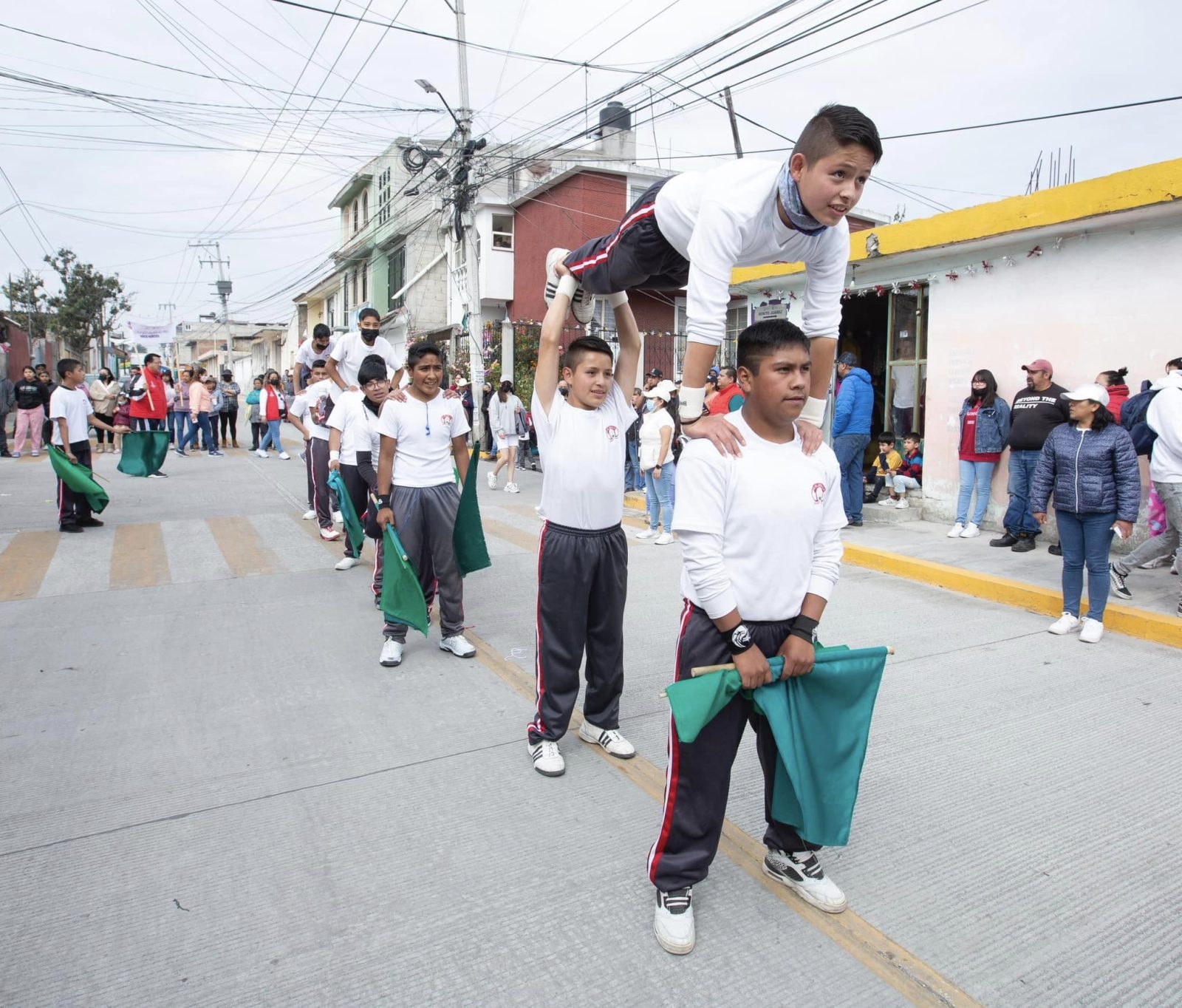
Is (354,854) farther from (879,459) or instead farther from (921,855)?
(879,459)

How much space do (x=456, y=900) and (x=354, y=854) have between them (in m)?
0.52

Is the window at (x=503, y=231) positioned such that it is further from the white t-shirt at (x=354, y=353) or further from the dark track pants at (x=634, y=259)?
the dark track pants at (x=634, y=259)

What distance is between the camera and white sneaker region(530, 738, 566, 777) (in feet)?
12.4

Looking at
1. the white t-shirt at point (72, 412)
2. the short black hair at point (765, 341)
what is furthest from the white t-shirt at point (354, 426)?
the short black hair at point (765, 341)

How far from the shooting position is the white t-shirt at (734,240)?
2.80 m

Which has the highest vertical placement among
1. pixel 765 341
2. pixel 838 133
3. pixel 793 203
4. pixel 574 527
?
pixel 838 133

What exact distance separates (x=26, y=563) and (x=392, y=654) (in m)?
4.95

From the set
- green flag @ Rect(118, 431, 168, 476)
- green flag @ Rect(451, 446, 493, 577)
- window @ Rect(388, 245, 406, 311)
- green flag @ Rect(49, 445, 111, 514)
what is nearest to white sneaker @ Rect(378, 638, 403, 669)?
green flag @ Rect(451, 446, 493, 577)

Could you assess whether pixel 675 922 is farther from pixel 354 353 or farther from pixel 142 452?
pixel 142 452

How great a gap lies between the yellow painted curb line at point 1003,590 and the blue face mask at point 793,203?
15.9ft

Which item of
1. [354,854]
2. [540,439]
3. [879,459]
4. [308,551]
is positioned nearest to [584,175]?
[879,459]

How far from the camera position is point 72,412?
953 cm

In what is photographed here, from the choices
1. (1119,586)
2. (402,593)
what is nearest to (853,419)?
(1119,586)

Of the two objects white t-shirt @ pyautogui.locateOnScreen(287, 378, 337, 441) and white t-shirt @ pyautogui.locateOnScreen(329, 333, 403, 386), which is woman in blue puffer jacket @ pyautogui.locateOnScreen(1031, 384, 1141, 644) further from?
white t-shirt @ pyautogui.locateOnScreen(287, 378, 337, 441)
